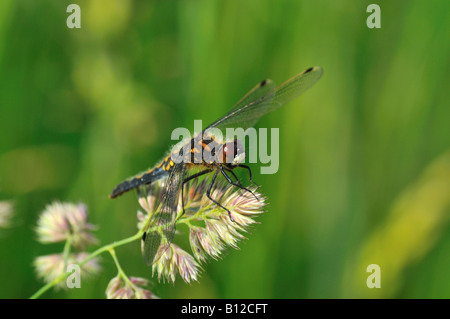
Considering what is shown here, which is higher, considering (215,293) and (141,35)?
(141,35)

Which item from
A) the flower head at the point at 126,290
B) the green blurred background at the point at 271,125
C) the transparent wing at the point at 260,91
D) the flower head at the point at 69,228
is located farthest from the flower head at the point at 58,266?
the transparent wing at the point at 260,91

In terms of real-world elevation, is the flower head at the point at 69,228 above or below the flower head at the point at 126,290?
above

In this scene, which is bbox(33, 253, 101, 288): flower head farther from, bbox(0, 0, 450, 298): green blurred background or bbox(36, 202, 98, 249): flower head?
bbox(0, 0, 450, 298): green blurred background

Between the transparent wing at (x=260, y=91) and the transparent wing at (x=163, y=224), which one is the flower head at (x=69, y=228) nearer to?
the transparent wing at (x=163, y=224)

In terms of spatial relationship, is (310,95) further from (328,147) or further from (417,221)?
(417,221)

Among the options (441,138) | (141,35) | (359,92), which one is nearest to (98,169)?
(141,35)

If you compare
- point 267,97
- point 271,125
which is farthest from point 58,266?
point 271,125
